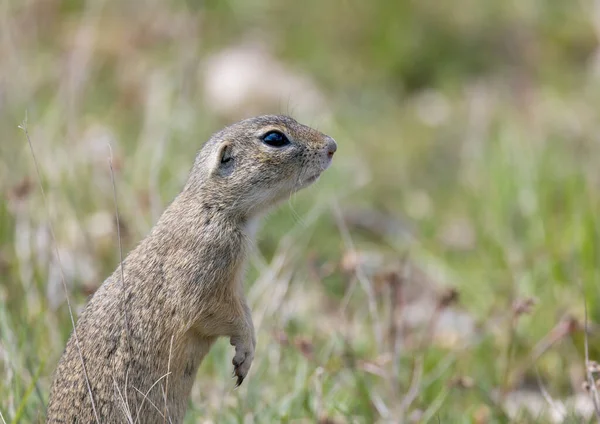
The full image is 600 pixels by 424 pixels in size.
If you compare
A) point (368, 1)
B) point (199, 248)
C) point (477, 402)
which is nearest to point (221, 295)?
point (199, 248)

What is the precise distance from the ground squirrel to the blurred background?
320 millimetres

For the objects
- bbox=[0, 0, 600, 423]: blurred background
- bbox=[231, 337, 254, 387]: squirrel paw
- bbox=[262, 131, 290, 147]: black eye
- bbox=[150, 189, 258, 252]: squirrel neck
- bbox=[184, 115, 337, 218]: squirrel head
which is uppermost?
bbox=[262, 131, 290, 147]: black eye

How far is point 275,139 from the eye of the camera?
4262 millimetres

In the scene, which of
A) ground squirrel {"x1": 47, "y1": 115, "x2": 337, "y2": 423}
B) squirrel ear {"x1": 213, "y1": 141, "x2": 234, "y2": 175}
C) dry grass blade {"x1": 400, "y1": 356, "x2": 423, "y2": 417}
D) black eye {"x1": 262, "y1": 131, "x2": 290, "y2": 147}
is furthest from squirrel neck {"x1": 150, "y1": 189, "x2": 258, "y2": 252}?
dry grass blade {"x1": 400, "y1": 356, "x2": 423, "y2": 417}

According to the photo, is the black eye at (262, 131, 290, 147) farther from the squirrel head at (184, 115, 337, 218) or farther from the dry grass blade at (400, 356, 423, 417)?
the dry grass blade at (400, 356, 423, 417)

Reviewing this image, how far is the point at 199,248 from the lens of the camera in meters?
3.96

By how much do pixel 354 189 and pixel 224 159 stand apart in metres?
3.69

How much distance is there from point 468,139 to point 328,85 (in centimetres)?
194

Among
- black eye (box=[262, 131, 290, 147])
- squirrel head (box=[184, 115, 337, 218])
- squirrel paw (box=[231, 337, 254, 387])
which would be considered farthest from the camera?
black eye (box=[262, 131, 290, 147])

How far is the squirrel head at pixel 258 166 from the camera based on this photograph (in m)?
4.15

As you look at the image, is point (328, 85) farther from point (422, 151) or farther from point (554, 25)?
point (554, 25)

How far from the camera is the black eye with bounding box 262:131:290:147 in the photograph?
14.0ft

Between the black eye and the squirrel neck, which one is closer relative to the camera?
the squirrel neck

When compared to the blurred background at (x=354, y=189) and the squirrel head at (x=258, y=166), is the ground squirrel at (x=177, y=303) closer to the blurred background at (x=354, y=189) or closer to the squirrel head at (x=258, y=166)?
the squirrel head at (x=258, y=166)
